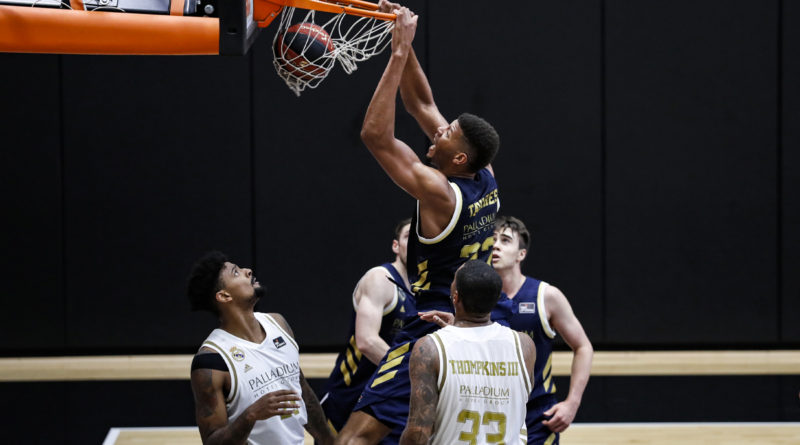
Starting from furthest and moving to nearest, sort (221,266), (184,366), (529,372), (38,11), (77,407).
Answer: (184,366) < (77,407) < (221,266) < (529,372) < (38,11)

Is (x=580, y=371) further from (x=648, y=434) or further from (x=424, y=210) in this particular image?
(x=648, y=434)

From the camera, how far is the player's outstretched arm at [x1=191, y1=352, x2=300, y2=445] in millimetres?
2840

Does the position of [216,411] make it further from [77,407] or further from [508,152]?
[508,152]

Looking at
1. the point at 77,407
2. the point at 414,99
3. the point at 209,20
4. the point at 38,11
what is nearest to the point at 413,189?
the point at 414,99

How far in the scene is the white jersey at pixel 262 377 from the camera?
2.96 m

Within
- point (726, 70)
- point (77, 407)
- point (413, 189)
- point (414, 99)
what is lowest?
point (77, 407)

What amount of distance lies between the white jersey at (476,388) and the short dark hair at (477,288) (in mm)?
75

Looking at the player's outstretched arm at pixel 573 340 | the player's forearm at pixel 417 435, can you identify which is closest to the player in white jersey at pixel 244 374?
the player's forearm at pixel 417 435

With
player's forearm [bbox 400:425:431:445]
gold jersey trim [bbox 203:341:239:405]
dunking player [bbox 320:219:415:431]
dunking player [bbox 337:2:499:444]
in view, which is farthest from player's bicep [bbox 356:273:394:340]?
player's forearm [bbox 400:425:431:445]

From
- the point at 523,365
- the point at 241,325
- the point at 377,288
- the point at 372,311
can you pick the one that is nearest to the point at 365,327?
the point at 372,311

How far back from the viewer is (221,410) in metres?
2.90

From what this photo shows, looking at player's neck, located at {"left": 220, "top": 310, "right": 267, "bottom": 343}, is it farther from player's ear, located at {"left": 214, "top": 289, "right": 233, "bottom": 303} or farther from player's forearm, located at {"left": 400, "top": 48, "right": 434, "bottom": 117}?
player's forearm, located at {"left": 400, "top": 48, "right": 434, "bottom": 117}

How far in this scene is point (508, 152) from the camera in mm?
7414

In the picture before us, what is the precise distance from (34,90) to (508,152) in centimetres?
381
